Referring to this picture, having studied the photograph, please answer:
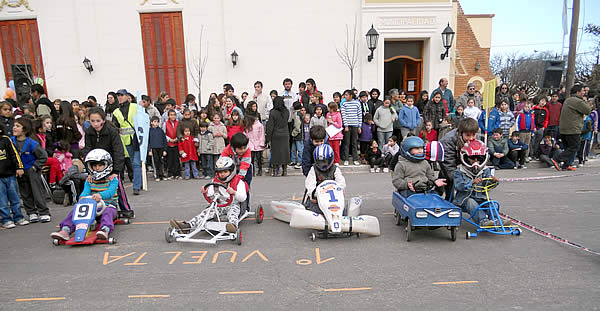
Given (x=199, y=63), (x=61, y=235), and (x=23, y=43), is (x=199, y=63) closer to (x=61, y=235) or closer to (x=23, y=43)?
(x=23, y=43)

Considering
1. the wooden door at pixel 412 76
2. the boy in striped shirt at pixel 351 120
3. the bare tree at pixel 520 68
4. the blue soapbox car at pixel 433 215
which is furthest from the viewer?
the bare tree at pixel 520 68

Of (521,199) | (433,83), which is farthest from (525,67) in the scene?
(521,199)

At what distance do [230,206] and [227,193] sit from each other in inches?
9.6

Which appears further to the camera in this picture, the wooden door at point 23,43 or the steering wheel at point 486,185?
the wooden door at point 23,43

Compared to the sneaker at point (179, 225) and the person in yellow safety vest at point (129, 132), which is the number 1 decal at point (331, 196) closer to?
the sneaker at point (179, 225)

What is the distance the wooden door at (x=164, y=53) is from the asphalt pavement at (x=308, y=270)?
9333 millimetres

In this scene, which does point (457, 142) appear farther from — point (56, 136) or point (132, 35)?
point (132, 35)

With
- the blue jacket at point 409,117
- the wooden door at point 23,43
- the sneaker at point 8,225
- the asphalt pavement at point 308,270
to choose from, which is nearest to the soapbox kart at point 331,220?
the asphalt pavement at point 308,270

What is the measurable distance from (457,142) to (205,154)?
21.8 ft

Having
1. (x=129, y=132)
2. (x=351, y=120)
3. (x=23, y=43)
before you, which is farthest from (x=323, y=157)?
(x=23, y=43)

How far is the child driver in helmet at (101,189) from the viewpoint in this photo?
551 centimetres

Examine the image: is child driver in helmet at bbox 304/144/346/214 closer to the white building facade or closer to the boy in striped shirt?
the boy in striped shirt

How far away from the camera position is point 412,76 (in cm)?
1529

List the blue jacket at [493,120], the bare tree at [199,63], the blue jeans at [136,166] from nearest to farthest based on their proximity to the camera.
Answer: the blue jeans at [136,166] → the blue jacket at [493,120] → the bare tree at [199,63]
